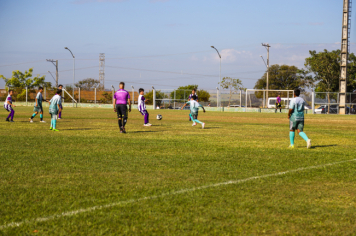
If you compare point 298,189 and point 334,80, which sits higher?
point 334,80

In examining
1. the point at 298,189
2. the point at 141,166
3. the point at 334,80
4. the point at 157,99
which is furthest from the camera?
the point at 334,80

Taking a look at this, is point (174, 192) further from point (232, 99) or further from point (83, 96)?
point (83, 96)

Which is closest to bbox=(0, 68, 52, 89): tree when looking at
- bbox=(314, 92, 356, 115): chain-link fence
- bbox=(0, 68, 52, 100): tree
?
bbox=(0, 68, 52, 100): tree

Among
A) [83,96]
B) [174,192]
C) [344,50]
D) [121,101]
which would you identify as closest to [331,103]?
[344,50]

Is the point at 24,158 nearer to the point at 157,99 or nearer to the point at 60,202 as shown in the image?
the point at 60,202

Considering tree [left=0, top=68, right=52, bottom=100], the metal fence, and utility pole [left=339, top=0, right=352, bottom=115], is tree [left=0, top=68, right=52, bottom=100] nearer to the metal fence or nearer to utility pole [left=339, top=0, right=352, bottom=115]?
the metal fence

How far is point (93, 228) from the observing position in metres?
3.95

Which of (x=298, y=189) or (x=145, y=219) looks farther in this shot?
(x=298, y=189)

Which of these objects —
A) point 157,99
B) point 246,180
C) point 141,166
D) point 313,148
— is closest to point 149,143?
point 141,166

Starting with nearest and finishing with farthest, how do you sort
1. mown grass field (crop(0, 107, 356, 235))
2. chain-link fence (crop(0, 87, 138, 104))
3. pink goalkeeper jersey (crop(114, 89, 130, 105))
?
mown grass field (crop(0, 107, 356, 235)) < pink goalkeeper jersey (crop(114, 89, 130, 105)) < chain-link fence (crop(0, 87, 138, 104))

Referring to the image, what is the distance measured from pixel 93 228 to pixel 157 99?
5280 cm

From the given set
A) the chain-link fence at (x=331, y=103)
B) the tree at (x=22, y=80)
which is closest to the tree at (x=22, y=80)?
the tree at (x=22, y=80)

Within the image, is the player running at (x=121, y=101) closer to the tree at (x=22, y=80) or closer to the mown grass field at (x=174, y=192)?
the mown grass field at (x=174, y=192)

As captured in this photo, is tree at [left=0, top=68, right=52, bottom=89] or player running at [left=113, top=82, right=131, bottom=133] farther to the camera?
tree at [left=0, top=68, right=52, bottom=89]
